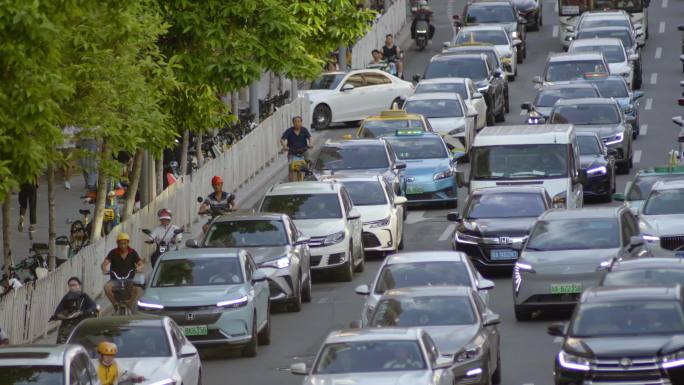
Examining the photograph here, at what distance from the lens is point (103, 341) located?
70.6 ft

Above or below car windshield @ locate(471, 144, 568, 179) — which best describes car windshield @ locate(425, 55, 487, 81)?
above

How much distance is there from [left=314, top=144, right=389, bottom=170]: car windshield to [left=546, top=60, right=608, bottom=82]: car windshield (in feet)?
44.6

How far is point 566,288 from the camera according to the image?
1047 inches

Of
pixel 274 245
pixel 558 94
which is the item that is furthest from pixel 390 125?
pixel 274 245

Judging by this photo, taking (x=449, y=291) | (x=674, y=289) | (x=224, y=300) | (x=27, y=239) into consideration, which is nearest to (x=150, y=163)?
(x=27, y=239)

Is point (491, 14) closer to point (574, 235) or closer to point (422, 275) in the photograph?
point (574, 235)

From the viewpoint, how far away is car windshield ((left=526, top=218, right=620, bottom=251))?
2772 cm

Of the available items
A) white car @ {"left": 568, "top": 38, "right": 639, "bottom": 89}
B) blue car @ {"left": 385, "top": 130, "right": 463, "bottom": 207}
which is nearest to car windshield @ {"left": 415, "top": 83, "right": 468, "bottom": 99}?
white car @ {"left": 568, "top": 38, "right": 639, "bottom": 89}

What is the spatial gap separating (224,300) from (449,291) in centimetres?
379

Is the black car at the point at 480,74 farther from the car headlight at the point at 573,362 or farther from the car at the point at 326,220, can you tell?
the car headlight at the point at 573,362

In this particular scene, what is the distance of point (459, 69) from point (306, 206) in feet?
68.0

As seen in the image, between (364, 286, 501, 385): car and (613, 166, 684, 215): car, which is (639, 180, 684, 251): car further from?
(364, 286, 501, 385): car

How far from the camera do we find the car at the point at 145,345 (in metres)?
20.9

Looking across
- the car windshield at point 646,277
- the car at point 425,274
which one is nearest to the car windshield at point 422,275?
the car at point 425,274
